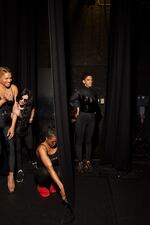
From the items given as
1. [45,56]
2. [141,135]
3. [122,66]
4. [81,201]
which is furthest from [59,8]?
[141,135]

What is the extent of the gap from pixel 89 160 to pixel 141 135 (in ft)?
5.06

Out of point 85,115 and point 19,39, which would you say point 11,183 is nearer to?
point 85,115

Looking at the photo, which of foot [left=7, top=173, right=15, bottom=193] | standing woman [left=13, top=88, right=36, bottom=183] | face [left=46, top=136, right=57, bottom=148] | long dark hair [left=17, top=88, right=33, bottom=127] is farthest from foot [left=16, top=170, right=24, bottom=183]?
face [left=46, top=136, right=57, bottom=148]

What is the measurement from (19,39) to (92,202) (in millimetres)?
2471

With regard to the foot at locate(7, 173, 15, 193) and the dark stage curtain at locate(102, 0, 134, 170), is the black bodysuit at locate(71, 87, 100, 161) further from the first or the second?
the foot at locate(7, 173, 15, 193)

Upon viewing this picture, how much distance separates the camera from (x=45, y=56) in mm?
5812

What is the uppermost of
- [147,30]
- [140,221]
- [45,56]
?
[147,30]

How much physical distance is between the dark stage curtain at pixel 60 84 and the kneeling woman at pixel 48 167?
0.43 ft

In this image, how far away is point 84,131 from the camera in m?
4.79

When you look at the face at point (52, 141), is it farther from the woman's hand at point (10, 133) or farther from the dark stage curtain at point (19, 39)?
the dark stage curtain at point (19, 39)

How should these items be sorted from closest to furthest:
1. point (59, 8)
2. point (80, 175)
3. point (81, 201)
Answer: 1. point (59, 8)
2. point (81, 201)
3. point (80, 175)

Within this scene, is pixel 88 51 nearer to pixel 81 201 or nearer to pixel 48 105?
pixel 48 105

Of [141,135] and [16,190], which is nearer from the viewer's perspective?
[16,190]

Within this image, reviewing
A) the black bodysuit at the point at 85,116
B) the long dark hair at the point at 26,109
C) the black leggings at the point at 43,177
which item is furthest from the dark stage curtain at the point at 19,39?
the black leggings at the point at 43,177
